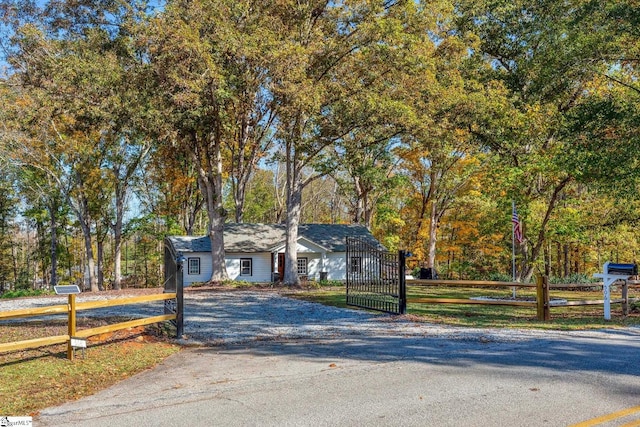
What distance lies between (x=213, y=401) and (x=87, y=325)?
22.4 feet

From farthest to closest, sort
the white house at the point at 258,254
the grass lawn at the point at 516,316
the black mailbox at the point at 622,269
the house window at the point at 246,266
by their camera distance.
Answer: the house window at the point at 246,266, the white house at the point at 258,254, the black mailbox at the point at 622,269, the grass lawn at the point at 516,316

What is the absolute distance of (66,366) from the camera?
25.5 ft

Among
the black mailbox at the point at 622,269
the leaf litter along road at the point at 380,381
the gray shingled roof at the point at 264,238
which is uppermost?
the gray shingled roof at the point at 264,238

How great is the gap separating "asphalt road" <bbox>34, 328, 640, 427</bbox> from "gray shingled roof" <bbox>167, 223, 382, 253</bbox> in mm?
24828

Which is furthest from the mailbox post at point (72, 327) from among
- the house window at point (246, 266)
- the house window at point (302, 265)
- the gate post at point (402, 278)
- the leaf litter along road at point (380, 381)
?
the house window at point (302, 265)

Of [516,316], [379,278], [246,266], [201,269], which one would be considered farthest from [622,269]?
[201,269]

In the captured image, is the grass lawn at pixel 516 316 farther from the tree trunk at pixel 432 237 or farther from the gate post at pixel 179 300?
the tree trunk at pixel 432 237

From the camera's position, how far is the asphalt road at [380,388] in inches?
209

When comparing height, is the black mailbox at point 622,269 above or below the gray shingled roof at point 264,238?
below

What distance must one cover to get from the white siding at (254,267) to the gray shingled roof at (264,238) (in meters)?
0.64

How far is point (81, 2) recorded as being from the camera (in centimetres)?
2683

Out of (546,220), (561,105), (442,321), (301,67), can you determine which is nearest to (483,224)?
(546,220)

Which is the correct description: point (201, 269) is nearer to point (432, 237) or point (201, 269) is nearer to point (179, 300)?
point (432, 237)

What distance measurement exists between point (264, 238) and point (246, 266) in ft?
7.91
